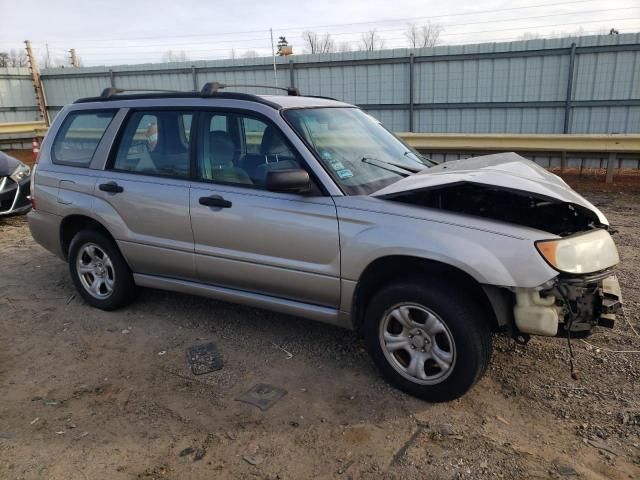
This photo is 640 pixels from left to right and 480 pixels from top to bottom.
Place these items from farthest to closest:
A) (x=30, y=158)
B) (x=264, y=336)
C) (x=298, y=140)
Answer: (x=30, y=158), (x=264, y=336), (x=298, y=140)

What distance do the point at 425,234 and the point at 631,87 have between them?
468 inches

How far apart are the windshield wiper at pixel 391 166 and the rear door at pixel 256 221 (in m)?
0.60

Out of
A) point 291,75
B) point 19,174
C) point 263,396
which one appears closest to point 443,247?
point 263,396

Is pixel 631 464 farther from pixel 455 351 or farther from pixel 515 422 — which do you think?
pixel 455 351

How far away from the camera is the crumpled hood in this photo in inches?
118

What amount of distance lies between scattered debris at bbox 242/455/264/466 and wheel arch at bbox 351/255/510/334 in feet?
3.55

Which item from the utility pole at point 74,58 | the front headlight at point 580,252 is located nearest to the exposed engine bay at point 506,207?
the front headlight at point 580,252

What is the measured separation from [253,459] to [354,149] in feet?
7.32

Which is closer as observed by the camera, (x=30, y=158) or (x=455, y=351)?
(x=455, y=351)

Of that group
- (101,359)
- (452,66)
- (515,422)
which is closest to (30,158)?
(452,66)

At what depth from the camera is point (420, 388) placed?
319cm

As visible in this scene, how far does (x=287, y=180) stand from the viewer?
323 cm

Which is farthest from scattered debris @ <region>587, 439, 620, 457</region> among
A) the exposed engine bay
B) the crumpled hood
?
the crumpled hood

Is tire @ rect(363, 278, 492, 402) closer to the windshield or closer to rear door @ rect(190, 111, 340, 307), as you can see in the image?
rear door @ rect(190, 111, 340, 307)
